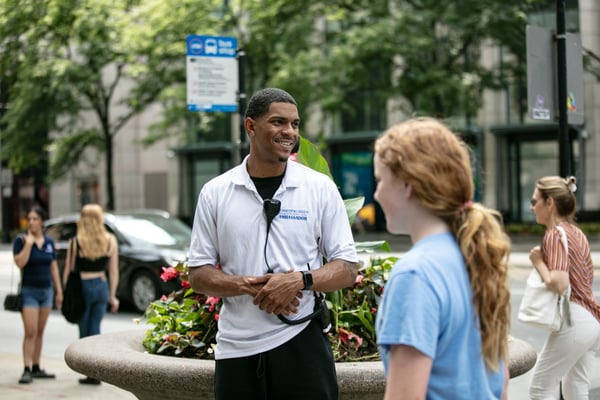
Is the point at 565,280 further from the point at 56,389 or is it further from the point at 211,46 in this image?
the point at 211,46

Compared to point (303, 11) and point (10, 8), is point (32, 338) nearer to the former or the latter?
point (10, 8)

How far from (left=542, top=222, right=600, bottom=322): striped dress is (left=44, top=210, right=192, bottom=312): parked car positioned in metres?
8.52

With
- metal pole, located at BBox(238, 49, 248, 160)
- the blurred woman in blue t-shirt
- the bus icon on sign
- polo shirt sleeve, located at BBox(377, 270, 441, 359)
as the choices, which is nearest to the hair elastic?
polo shirt sleeve, located at BBox(377, 270, 441, 359)

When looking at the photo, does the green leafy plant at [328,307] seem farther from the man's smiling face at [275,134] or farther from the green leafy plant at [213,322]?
the man's smiling face at [275,134]

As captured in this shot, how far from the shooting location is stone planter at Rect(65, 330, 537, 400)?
168 inches

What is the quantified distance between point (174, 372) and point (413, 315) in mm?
2417

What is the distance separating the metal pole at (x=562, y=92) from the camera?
22.7 ft

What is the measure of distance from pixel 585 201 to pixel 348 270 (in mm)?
28904

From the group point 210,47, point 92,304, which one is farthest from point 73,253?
point 210,47

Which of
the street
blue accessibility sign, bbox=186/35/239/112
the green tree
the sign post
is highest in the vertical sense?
the green tree

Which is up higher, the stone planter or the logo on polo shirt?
the logo on polo shirt

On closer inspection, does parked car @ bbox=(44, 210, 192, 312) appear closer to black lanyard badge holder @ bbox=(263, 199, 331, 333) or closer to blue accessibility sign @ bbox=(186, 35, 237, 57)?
blue accessibility sign @ bbox=(186, 35, 237, 57)

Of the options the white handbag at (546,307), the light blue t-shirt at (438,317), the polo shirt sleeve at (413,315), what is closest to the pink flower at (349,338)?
the white handbag at (546,307)

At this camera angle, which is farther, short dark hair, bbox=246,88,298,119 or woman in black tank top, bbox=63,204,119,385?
woman in black tank top, bbox=63,204,119,385
